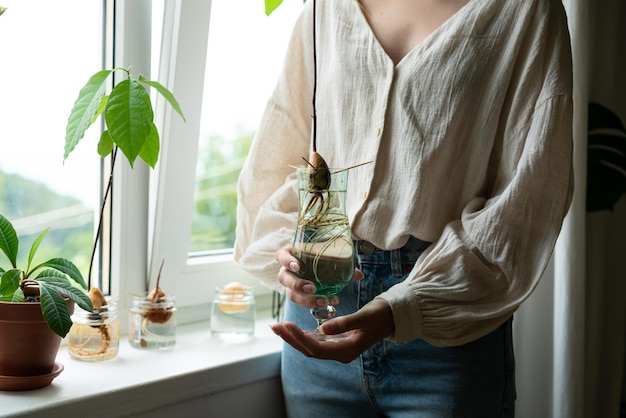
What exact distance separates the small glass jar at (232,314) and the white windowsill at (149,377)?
3 cm

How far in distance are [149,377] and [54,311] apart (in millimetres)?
273

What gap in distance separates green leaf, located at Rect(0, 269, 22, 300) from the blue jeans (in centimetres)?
52

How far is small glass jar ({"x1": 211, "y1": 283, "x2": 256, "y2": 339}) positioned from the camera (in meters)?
1.63

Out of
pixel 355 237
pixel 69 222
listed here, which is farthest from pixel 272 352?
pixel 69 222

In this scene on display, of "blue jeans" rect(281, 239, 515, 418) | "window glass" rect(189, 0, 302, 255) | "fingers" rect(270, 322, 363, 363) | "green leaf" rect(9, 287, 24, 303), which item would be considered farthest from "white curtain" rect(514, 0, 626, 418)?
"green leaf" rect(9, 287, 24, 303)

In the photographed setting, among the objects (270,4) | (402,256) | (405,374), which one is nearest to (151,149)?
(270,4)

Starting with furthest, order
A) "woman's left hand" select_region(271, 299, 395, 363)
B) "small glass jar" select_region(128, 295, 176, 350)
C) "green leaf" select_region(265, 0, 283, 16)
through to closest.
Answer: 1. "small glass jar" select_region(128, 295, 176, 350)
2. "green leaf" select_region(265, 0, 283, 16)
3. "woman's left hand" select_region(271, 299, 395, 363)

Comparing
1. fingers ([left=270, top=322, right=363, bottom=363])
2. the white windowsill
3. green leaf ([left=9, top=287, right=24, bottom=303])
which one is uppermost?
green leaf ([left=9, top=287, right=24, bottom=303])

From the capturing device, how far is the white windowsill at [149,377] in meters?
1.18

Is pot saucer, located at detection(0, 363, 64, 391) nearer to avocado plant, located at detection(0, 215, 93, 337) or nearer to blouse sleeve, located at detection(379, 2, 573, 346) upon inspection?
avocado plant, located at detection(0, 215, 93, 337)

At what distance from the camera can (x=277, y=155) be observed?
150 cm

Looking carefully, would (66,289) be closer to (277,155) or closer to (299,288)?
(299,288)

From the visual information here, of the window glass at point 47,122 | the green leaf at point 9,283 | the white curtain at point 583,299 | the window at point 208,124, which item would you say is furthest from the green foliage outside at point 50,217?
the white curtain at point 583,299

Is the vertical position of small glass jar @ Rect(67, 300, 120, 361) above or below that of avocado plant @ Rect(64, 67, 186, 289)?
below
